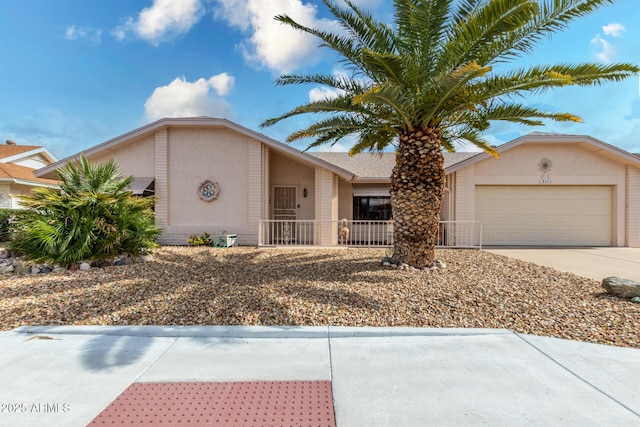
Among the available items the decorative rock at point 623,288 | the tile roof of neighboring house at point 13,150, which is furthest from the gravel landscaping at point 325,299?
the tile roof of neighboring house at point 13,150

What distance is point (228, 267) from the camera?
7988 mm

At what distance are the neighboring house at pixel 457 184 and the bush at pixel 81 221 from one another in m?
4.21

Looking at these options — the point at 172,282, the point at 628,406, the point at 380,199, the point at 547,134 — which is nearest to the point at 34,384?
the point at 172,282

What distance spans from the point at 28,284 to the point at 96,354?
4.09 m

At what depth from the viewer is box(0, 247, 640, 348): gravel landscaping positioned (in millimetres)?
4543

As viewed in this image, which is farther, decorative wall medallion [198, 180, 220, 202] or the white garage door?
the white garage door

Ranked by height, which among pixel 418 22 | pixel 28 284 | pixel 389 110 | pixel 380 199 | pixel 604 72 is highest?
pixel 418 22

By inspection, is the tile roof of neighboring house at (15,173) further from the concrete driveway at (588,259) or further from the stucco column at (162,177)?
the concrete driveway at (588,259)

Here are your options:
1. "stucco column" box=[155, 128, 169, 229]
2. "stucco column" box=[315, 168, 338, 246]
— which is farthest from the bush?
"stucco column" box=[315, 168, 338, 246]

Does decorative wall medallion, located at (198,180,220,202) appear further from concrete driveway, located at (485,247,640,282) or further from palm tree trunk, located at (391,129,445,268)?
concrete driveway, located at (485,247,640,282)

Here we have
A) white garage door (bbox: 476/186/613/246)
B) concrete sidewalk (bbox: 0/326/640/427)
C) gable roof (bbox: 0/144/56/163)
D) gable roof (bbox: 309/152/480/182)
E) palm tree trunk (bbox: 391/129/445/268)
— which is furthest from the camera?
gable roof (bbox: 0/144/56/163)

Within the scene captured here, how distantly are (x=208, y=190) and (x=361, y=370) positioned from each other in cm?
1097

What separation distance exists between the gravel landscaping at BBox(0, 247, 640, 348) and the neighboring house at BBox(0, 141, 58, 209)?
44.9 feet

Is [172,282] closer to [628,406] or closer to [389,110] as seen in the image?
[389,110]
